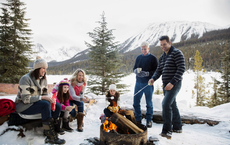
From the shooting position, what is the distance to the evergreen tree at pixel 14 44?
1080 cm

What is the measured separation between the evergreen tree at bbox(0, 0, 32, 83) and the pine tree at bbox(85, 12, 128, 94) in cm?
648

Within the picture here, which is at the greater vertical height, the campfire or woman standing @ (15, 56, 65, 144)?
woman standing @ (15, 56, 65, 144)

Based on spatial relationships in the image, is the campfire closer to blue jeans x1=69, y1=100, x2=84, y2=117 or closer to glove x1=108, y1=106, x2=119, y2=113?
glove x1=108, y1=106, x2=119, y2=113

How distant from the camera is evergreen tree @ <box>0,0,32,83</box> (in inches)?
425

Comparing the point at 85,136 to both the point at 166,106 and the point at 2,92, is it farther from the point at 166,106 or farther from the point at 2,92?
the point at 2,92

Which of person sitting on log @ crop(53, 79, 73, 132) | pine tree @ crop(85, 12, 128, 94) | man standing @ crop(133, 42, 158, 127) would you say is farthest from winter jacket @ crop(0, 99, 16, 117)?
pine tree @ crop(85, 12, 128, 94)

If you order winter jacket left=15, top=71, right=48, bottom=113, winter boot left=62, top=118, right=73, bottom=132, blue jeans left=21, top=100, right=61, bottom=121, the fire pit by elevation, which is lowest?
winter boot left=62, top=118, right=73, bottom=132

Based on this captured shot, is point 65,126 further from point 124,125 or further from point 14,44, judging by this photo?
point 14,44

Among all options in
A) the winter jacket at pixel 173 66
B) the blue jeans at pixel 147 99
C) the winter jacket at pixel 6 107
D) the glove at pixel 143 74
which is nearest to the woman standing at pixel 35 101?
the winter jacket at pixel 6 107

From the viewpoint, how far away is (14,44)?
11.0m

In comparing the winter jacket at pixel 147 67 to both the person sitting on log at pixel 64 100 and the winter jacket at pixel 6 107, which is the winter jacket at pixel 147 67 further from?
the winter jacket at pixel 6 107

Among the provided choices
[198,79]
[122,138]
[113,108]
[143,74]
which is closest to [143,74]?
[143,74]

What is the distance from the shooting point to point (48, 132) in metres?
2.52

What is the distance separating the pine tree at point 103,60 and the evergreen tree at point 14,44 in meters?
6.48
